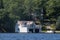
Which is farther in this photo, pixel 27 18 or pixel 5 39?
pixel 27 18

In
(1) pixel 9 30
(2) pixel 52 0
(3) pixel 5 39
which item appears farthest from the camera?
(2) pixel 52 0

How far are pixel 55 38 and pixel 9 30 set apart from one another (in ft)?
71.6

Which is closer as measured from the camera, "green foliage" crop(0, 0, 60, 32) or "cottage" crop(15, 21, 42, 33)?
"green foliage" crop(0, 0, 60, 32)

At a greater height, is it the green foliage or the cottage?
the green foliage

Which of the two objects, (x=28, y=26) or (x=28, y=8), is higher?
(x=28, y=8)

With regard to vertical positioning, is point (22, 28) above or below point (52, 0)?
below

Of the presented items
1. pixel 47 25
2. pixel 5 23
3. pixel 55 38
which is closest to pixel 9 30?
pixel 5 23

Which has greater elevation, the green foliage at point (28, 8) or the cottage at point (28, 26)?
the green foliage at point (28, 8)

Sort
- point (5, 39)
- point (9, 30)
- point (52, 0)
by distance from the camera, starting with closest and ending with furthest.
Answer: point (5, 39)
point (9, 30)
point (52, 0)

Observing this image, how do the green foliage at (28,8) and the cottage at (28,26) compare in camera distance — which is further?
the cottage at (28,26)

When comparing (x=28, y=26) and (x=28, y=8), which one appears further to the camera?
(x=28, y=8)

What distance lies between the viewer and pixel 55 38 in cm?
2291

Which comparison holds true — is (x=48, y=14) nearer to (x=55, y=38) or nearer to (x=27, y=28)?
(x=27, y=28)

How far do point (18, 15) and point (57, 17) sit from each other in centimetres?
554
